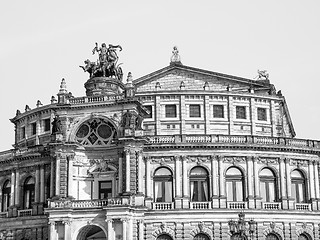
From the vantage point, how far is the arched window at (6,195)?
70.6 meters

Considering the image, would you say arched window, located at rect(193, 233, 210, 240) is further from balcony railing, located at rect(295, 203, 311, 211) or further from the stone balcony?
balcony railing, located at rect(295, 203, 311, 211)

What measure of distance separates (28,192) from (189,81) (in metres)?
22.4

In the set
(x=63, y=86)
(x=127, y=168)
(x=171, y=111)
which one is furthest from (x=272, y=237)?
(x=63, y=86)

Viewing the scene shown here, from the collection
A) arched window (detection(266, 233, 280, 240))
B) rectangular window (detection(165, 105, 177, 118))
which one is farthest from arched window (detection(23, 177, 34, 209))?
arched window (detection(266, 233, 280, 240))

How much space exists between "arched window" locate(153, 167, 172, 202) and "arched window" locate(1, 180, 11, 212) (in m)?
17.7

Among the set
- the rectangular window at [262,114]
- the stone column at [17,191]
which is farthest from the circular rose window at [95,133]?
the rectangular window at [262,114]

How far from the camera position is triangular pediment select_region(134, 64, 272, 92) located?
7538 cm

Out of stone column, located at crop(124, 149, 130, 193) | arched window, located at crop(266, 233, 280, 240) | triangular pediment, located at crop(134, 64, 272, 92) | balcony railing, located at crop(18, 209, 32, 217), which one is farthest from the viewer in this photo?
triangular pediment, located at crop(134, 64, 272, 92)

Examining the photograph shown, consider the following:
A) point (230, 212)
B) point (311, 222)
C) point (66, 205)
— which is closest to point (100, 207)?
point (66, 205)

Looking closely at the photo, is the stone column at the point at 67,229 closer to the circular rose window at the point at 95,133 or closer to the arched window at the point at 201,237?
the circular rose window at the point at 95,133

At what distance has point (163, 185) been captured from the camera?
2484 inches

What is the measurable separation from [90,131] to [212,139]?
11.9 metres

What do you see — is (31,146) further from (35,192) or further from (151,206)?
(151,206)

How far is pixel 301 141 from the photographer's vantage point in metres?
66.8
